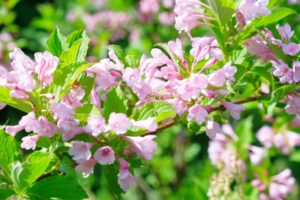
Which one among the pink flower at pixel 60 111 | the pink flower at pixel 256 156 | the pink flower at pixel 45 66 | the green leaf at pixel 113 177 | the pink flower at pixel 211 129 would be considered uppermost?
the pink flower at pixel 45 66

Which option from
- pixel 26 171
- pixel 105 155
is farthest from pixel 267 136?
pixel 26 171

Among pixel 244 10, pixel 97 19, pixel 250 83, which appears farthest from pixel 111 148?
pixel 97 19

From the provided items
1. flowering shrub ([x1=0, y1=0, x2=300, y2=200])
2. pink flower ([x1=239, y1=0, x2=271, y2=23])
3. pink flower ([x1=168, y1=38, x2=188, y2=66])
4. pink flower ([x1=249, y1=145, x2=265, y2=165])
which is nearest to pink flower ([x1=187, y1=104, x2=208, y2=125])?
flowering shrub ([x1=0, y1=0, x2=300, y2=200])

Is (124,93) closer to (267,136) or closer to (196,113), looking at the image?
(196,113)

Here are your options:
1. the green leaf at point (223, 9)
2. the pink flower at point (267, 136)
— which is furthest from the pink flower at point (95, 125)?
the pink flower at point (267, 136)

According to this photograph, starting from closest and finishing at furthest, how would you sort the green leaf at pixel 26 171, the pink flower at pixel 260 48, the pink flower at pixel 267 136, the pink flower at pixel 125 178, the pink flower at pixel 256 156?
1. the green leaf at pixel 26 171
2. the pink flower at pixel 125 178
3. the pink flower at pixel 260 48
4. the pink flower at pixel 256 156
5. the pink flower at pixel 267 136

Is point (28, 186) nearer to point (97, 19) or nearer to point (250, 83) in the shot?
point (250, 83)

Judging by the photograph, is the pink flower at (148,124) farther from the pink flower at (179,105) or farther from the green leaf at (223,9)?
the green leaf at (223,9)

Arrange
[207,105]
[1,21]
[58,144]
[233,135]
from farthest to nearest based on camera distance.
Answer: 1. [1,21]
2. [233,135]
3. [207,105]
4. [58,144]
